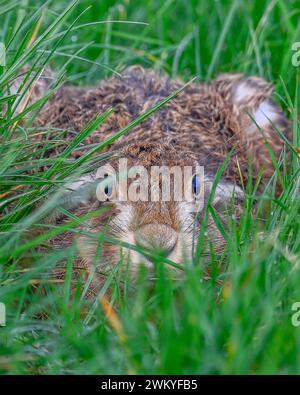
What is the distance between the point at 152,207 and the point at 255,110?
6.71 feet

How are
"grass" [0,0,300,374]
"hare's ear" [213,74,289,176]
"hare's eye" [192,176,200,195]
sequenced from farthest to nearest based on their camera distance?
"hare's ear" [213,74,289,176] → "hare's eye" [192,176,200,195] → "grass" [0,0,300,374]

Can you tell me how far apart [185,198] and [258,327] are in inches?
58.0

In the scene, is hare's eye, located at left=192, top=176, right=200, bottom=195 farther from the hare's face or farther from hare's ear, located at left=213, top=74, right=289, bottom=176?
hare's ear, located at left=213, top=74, right=289, bottom=176

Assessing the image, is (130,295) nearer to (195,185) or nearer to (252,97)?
(195,185)

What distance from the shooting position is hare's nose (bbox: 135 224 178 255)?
4328 mm

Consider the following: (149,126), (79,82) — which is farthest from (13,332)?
(79,82)

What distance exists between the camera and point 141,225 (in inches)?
178

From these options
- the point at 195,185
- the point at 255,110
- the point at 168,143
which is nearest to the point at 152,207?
the point at 195,185

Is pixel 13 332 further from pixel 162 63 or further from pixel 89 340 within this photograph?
pixel 162 63

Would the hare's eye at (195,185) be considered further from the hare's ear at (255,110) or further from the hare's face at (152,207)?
the hare's ear at (255,110)

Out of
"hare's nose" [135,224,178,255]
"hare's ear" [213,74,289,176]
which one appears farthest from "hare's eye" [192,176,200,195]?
"hare's ear" [213,74,289,176]

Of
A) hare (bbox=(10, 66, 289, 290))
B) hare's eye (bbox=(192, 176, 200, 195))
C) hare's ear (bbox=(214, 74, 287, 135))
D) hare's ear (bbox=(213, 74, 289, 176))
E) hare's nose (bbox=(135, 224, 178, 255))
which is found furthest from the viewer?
hare's ear (bbox=(214, 74, 287, 135))

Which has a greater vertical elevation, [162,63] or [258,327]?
[162,63]

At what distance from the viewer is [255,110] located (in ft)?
21.0
